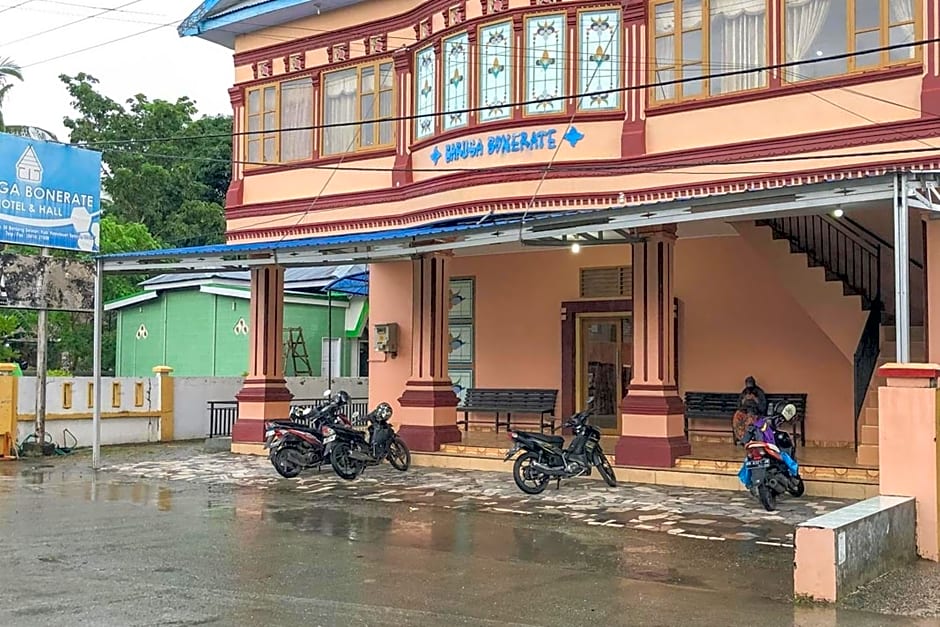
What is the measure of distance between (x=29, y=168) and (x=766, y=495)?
1408cm

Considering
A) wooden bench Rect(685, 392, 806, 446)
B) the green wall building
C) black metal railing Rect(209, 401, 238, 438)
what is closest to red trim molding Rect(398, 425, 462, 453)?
wooden bench Rect(685, 392, 806, 446)

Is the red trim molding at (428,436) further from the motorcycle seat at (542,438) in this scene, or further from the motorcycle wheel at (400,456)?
the motorcycle seat at (542,438)

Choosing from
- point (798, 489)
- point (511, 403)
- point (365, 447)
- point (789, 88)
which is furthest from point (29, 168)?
point (798, 489)

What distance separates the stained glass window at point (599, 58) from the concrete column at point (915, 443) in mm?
6735

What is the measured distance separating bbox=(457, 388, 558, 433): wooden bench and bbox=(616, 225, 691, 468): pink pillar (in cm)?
354

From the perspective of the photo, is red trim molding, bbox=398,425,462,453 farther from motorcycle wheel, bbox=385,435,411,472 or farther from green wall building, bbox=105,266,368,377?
green wall building, bbox=105,266,368,377

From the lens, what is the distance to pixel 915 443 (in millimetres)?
9156

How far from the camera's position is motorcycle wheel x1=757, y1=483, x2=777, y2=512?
11.7 m

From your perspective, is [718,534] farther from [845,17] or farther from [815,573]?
[845,17]

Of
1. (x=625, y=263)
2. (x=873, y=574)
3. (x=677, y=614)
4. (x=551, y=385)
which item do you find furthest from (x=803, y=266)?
(x=677, y=614)

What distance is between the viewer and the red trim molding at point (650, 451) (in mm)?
14211

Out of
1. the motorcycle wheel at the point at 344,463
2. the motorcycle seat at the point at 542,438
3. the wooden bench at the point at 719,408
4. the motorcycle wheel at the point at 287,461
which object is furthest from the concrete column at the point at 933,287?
the motorcycle wheel at the point at 287,461

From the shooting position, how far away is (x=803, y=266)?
51.7 ft

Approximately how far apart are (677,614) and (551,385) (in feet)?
37.7
